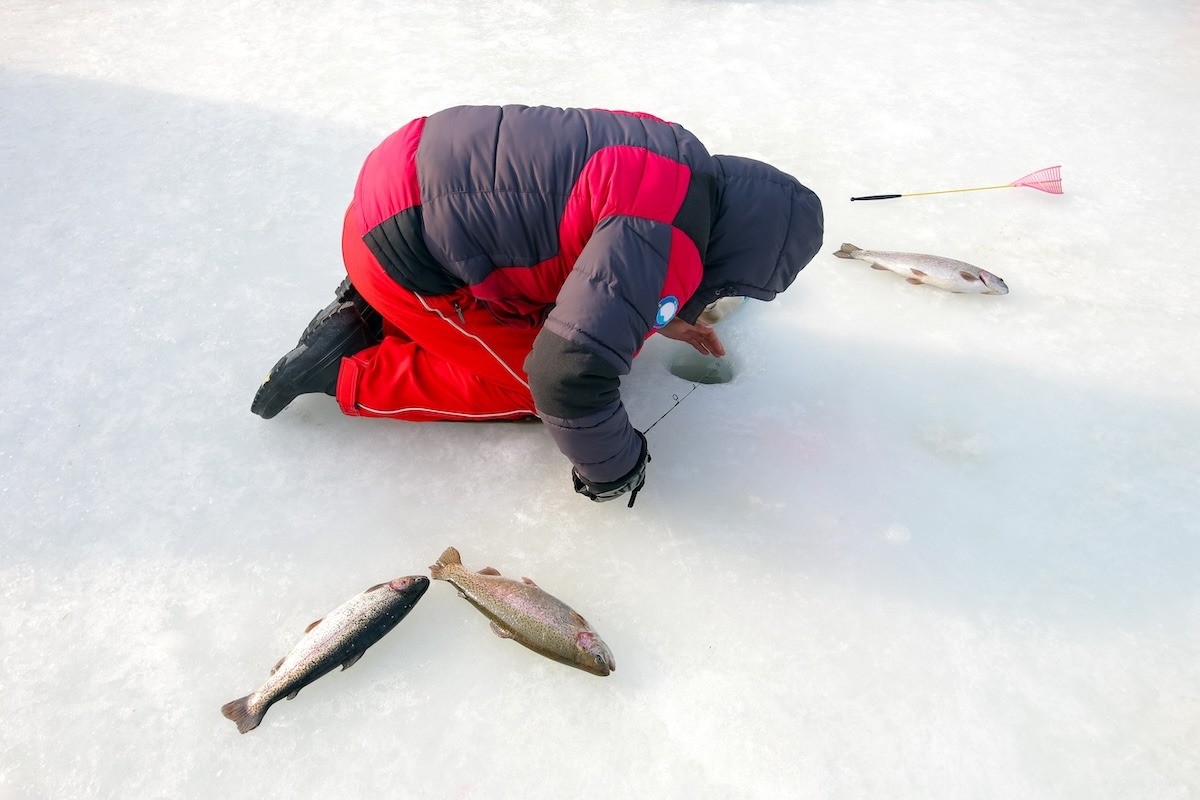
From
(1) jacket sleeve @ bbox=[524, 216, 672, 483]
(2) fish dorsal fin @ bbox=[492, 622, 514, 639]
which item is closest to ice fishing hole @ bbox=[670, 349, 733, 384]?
(1) jacket sleeve @ bbox=[524, 216, 672, 483]

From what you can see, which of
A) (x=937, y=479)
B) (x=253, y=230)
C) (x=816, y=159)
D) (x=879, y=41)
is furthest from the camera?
(x=879, y=41)

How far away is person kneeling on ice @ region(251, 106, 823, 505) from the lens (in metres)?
1.84

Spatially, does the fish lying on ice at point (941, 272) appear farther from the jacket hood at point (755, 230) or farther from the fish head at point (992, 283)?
the jacket hood at point (755, 230)

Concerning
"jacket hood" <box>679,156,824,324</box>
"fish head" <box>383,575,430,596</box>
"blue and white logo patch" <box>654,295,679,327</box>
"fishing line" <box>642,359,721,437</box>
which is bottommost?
"fish head" <box>383,575,430,596</box>

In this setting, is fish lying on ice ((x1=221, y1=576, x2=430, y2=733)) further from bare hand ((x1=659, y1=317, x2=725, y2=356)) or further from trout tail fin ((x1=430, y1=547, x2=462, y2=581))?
bare hand ((x1=659, y1=317, x2=725, y2=356))

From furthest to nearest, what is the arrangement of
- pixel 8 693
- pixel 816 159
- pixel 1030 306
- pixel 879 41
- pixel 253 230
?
pixel 879 41
pixel 816 159
pixel 253 230
pixel 1030 306
pixel 8 693

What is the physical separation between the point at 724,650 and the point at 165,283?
242 centimetres

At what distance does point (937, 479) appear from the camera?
7.94 ft

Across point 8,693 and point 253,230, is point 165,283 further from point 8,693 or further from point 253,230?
point 8,693

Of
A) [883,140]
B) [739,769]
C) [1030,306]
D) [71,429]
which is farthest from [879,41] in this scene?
[71,429]

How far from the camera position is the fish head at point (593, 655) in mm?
1942

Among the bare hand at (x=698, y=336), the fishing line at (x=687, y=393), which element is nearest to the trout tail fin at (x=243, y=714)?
the fishing line at (x=687, y=393)

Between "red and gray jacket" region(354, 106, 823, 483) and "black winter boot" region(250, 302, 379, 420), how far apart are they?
1.53 ft

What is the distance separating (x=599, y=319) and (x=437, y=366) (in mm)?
837
